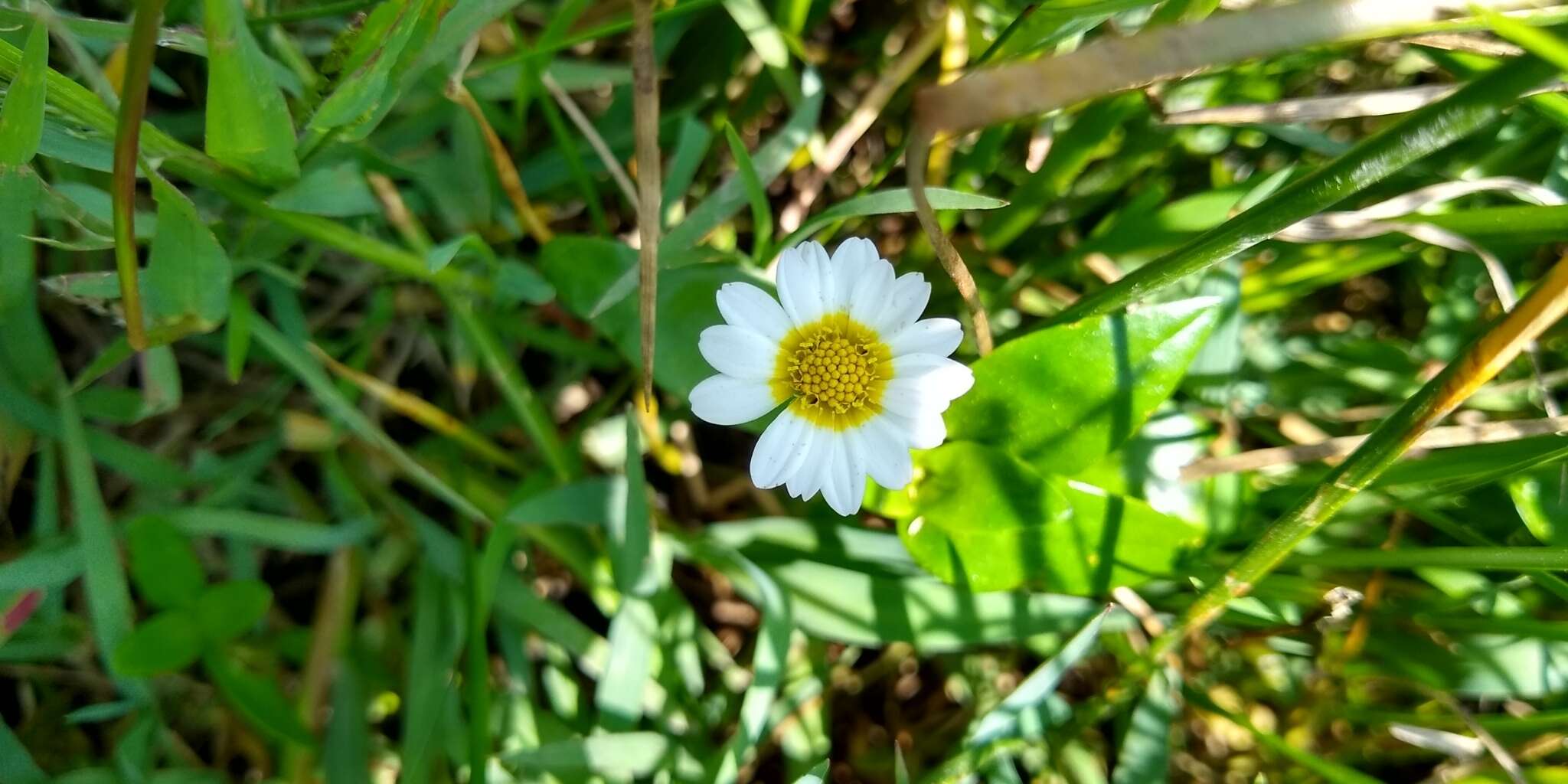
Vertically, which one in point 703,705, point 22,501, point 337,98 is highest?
point 337,98

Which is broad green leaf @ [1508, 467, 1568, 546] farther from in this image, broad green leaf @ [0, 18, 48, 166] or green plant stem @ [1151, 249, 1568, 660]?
broad green leaf @ [0, 18, 48, 166]

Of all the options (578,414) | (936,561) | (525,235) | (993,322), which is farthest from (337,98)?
(993,322)

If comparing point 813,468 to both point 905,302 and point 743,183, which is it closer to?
point 905,302

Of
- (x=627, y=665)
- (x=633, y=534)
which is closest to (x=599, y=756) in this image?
(x=627, y=665)

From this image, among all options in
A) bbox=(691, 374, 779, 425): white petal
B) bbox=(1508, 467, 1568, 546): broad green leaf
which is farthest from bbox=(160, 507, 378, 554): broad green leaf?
bbox=(1508, 467, 1568, 546): broad green leaf

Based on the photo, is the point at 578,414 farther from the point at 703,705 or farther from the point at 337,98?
the point at 337,98

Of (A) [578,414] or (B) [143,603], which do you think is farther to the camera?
(A) [578,414]
